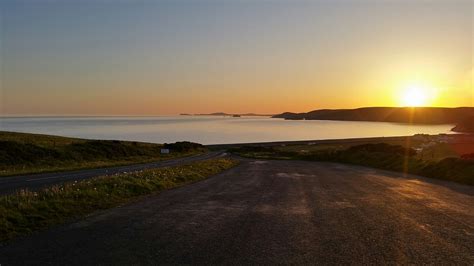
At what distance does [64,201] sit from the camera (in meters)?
16.4

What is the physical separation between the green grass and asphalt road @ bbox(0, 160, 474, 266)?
0.92m

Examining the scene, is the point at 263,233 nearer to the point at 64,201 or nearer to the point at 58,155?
the point at 64,201

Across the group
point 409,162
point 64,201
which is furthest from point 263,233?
point 409,162

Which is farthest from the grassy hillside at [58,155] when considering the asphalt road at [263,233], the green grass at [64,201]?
the asphalt road at [263,233]

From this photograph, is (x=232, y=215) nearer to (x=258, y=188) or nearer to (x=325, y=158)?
(x=258, y=188)

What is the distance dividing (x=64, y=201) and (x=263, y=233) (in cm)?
813

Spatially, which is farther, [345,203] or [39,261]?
[345,203]

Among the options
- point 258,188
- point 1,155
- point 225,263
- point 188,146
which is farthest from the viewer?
point 188,146

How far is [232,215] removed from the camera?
15.0 metres

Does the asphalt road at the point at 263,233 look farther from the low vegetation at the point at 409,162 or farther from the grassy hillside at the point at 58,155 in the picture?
the grassy hillside at the point at 58,155

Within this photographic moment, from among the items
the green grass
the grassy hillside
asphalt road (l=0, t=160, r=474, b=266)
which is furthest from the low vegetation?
the grassy hillside

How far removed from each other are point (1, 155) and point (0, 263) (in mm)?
37431

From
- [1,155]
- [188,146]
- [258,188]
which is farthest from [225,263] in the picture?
[188,146]

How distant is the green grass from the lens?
13.2m
